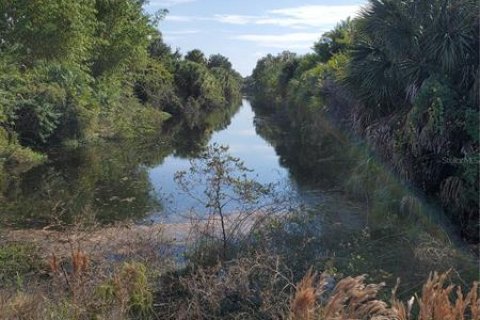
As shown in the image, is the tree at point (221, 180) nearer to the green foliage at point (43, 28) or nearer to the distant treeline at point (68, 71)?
the distant treeline at point (68, 71)

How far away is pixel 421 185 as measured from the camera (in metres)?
10.4

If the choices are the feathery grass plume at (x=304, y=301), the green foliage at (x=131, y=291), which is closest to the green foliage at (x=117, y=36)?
the green foliage at (x=131, y=291)

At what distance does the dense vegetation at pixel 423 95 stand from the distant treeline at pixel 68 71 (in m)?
11.2

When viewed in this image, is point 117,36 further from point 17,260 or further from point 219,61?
point 219,61

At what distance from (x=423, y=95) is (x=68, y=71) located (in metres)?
17.9

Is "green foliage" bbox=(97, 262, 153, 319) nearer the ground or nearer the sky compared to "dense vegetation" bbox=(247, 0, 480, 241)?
nearer the ground

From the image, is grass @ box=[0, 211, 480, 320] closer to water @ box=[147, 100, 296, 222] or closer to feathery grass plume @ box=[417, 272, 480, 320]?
feathery grass plume @ box=[417, 272, 480, 320]

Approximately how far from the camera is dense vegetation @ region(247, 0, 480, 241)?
377 inches

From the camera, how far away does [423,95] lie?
32.1 feet

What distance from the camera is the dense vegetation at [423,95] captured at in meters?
9.59

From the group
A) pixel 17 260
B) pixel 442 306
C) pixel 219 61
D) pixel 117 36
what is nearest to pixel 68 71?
pixel 117 36

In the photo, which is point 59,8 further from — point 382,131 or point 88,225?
point 382,131

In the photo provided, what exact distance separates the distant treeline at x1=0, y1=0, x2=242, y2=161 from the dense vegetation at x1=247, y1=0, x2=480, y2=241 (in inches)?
442

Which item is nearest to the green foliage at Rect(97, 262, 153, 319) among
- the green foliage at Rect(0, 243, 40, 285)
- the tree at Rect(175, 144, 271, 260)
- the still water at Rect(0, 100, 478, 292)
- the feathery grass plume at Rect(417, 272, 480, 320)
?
the tree at Rect(175, 144, 271, 260)
